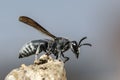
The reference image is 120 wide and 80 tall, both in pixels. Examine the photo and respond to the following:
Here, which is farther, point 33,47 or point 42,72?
point 33,47

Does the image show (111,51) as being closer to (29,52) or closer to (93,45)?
(93,45)

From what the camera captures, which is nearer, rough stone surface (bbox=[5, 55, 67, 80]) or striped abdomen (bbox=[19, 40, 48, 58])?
rough stone surface (bbox=[5, 55, 67, 80])

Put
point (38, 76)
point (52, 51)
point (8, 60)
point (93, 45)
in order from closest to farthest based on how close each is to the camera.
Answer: point (38, 76) → point (52, 51) → point (8, 60) → point (93, 45)

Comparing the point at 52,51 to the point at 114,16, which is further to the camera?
the point at 114,16

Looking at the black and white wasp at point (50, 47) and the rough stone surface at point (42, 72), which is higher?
the black and white wasp at point (50, 47)

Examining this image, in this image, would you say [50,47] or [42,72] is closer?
[42,72]

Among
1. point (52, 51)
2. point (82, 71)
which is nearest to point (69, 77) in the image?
point (82, 71)

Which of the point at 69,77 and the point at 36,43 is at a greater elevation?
the point at 36,43

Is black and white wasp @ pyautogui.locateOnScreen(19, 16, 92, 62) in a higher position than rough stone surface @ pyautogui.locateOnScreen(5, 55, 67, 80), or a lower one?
higher
